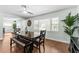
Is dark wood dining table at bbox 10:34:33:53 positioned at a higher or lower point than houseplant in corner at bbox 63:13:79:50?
lower

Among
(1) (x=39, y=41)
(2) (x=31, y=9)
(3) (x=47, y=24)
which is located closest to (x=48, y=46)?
(1) (x=39, y=41)

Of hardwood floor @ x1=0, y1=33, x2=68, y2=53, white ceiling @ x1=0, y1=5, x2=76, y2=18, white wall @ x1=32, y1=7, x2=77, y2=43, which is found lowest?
hardwood floor @ x1=0, y1=33, x2=68, y2=53

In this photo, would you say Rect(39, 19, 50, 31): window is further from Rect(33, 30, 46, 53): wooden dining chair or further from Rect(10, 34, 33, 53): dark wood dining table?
Rect(10, 34, 33, 53): dark wood dining table

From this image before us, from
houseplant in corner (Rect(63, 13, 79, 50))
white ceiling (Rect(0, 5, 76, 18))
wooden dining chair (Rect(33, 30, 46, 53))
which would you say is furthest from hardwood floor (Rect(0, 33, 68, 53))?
white ceiling (Rect(0, 5, 76, 18))

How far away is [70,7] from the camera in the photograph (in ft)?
4.66

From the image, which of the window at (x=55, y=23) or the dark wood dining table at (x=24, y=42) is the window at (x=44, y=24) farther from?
the dark wood dining table at (x=24, y=42)

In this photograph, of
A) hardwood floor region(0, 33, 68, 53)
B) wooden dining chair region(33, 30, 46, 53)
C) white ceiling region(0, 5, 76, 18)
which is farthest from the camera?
wooden dining chair region(33, 30, 46, 53)

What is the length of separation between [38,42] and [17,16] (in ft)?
2.36

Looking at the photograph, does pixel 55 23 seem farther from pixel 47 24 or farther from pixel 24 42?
pixel 24 42

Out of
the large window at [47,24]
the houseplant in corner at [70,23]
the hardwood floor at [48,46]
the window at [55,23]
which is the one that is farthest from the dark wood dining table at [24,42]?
the houseplant in corner at [70,23]

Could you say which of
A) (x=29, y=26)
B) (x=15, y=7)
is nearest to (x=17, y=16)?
(x=15, y=7)

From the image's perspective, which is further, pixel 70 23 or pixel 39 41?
pixel 39 41

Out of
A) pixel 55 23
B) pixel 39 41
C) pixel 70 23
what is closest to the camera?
pixel 70 23
